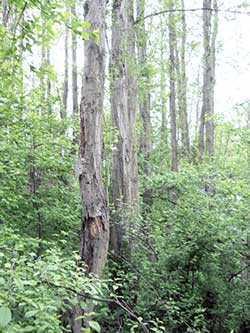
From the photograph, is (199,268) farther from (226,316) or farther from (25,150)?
(25,150)

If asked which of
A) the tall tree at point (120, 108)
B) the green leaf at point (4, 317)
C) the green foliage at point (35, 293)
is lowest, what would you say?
the green foliage at point (35, 293)

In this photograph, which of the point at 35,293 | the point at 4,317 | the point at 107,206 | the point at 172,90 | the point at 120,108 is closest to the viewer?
the point at 4,317

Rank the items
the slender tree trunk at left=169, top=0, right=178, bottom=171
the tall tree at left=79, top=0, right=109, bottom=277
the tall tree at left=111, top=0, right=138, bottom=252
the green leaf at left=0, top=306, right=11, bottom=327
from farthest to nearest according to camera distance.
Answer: the slender tree trunk at left=169, top=0, right=178, bottom=171
the tall tree at left=111, top=0, right=138, bottom=252
the tall tree at left=79, top=0, right=109, bottom=277
the green leaf at left=0, top=306, right=11, bottom=327

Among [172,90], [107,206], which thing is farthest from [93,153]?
[172,90]

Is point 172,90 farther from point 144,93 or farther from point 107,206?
point 107,206

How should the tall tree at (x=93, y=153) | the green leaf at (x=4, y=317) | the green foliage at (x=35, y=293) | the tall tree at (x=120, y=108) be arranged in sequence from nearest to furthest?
the green leaf at (x=4, y=317) → the green foliage at (x=35, y=293) → the tall tree at (x=93, y=153) → the tall tree at (x=120, y=108)

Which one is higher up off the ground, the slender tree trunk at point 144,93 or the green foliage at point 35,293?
the slender tree trunk at point 144,93

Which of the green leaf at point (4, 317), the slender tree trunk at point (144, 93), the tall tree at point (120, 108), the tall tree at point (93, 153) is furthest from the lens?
the slender tree trunk at point (144, 93)

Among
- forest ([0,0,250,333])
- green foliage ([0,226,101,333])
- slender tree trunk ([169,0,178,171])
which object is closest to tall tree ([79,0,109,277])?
forest ([0,0,250,333])

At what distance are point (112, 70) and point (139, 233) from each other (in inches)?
111

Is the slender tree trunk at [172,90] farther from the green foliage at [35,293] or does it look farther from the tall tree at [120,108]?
the green foliage at [35,293]

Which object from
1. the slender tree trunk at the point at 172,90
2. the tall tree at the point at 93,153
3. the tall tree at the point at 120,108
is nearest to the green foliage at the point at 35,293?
the tall tree at the point at 93,153

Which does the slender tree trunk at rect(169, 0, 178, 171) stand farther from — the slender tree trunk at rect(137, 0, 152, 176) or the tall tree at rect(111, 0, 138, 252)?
the tall tree at rect(111, 0, 138, 252)

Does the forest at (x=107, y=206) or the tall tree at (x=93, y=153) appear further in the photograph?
the tall tree at (x=93, y=153)
